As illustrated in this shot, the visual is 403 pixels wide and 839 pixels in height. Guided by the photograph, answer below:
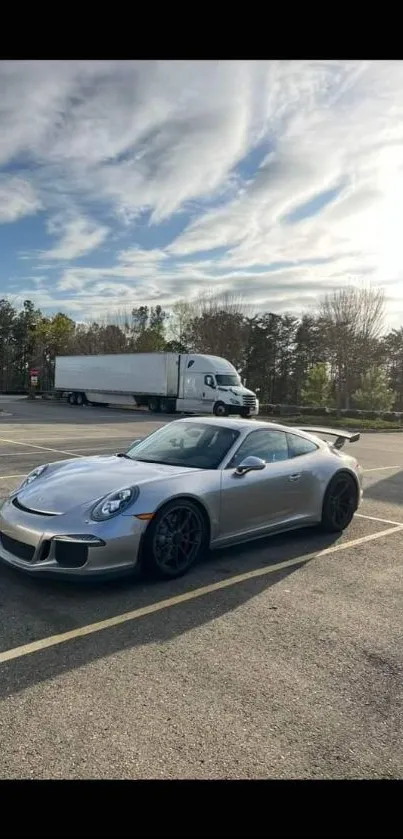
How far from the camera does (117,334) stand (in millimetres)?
58250

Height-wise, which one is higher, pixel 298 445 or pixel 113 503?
pixel 298 445

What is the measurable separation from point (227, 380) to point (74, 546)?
26.7 metres

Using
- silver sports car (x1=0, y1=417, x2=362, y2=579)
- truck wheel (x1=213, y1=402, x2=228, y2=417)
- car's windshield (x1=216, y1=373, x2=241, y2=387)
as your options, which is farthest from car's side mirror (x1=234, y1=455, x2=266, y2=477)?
car's windshield (x1=216, y1=373, x2=241, y2=387)

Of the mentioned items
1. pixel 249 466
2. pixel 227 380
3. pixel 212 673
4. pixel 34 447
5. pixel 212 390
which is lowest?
pixel 212 673

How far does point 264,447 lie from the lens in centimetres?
558

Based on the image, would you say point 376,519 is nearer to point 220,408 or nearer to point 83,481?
point 83,481

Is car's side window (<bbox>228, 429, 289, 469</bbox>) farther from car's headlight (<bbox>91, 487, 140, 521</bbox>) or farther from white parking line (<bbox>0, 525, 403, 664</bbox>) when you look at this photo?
car's headlight (<bbox>91, 487, 140, 521</bbox>)

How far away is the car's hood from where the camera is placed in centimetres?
434

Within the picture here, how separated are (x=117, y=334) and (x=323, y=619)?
184ft

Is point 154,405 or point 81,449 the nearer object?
point 81,449

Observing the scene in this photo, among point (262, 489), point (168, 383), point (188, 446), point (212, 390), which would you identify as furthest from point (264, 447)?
point (168, 383)

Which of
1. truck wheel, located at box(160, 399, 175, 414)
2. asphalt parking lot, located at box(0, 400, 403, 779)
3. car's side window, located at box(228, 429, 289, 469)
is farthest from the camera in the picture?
truck wheel, located at box(160, 399, 175, 414)
